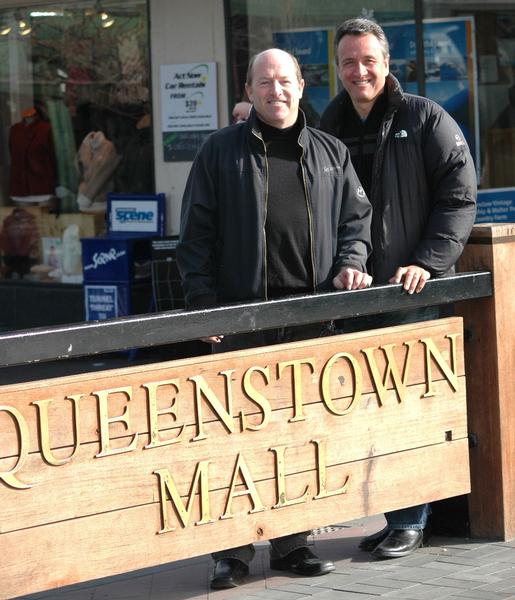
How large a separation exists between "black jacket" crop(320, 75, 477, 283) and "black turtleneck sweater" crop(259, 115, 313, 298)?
40 centimetres

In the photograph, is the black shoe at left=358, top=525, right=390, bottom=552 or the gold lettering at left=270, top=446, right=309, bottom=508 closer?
the gold lettering at left=270, top=446, right=309, bottom=508

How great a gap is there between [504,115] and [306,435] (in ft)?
20.5

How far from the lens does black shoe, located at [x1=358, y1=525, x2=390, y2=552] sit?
16.0ft

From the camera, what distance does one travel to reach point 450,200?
4750 mm

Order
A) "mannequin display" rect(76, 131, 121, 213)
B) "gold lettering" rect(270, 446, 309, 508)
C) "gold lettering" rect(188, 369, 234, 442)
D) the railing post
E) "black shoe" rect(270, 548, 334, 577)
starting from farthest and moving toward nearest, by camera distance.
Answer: "mannequin display" rect(76, 131, 121, 213) < the railing post < "black shoe" rect(270, 548, 334, 577) < "gold lettering" rect(270, 446, 309, 508) < "gold lettering" rect(188, 369, 234, 442)

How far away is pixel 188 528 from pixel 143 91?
7.69 m

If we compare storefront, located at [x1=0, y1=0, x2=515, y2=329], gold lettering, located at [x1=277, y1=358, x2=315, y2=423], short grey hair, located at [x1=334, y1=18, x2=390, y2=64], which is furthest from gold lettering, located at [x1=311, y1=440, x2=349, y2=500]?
storefront, located at [x1=0, y1=0, x2=515, y2=329]

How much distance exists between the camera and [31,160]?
1227 centimetres

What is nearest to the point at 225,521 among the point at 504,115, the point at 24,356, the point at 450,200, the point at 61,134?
the point at 24,356

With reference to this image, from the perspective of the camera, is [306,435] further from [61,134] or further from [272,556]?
[61,134]

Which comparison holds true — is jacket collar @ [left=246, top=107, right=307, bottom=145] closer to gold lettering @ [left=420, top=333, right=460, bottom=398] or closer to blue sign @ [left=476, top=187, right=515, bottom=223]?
gold lettering @ [left=420, top=333, right=460, bottom=398]

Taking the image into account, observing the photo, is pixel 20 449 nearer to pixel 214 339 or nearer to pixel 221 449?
pixel 221 449

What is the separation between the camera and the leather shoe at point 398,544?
15.6 ft

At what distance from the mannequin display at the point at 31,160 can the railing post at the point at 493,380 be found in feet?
25.6
